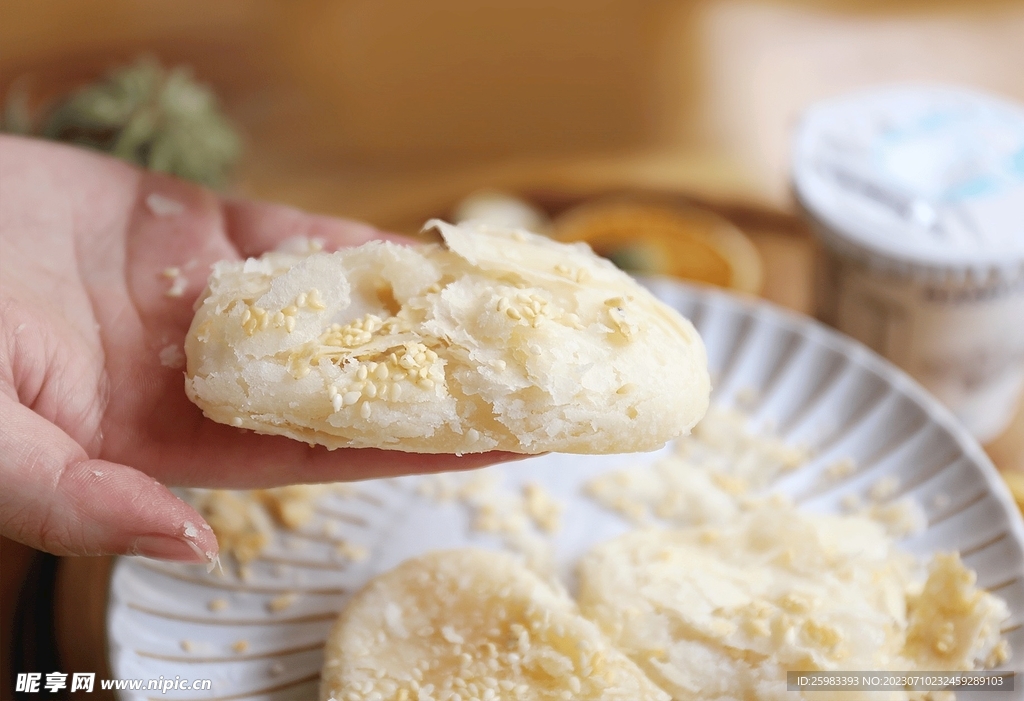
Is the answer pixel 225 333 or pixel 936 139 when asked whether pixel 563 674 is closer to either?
pixel 225 333

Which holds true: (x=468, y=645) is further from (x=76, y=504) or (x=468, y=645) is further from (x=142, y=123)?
(x=142, y=123)

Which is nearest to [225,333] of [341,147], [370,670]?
[370,670]

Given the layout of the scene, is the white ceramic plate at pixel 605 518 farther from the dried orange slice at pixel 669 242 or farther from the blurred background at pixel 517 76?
the blurred background at pixel 517 76

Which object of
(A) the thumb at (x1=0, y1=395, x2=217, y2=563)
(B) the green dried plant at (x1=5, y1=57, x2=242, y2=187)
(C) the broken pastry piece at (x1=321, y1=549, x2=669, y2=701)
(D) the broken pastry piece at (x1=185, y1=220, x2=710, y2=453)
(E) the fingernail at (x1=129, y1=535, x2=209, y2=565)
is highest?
(B) the green dried plant at (x1=5, y1=57, x2=242, y2=187)

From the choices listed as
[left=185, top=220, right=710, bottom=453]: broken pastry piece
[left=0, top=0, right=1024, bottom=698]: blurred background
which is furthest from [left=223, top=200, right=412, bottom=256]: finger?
[left=0, top=0, right=1024, bottom=698]: blurred background

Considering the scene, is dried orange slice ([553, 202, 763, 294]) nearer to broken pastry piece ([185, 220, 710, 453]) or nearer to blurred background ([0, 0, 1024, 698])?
blurred background ([0, 0, 1024, 698])

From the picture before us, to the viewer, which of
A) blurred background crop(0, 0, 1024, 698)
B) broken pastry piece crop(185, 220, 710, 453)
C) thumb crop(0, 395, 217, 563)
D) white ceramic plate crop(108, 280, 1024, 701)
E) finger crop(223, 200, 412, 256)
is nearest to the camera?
thumb crop(0, 395, 217, 563)

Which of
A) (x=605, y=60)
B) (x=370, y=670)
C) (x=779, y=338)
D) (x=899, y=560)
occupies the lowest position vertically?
(x=370, y=670)

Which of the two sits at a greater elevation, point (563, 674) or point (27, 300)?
point (27, 300)
